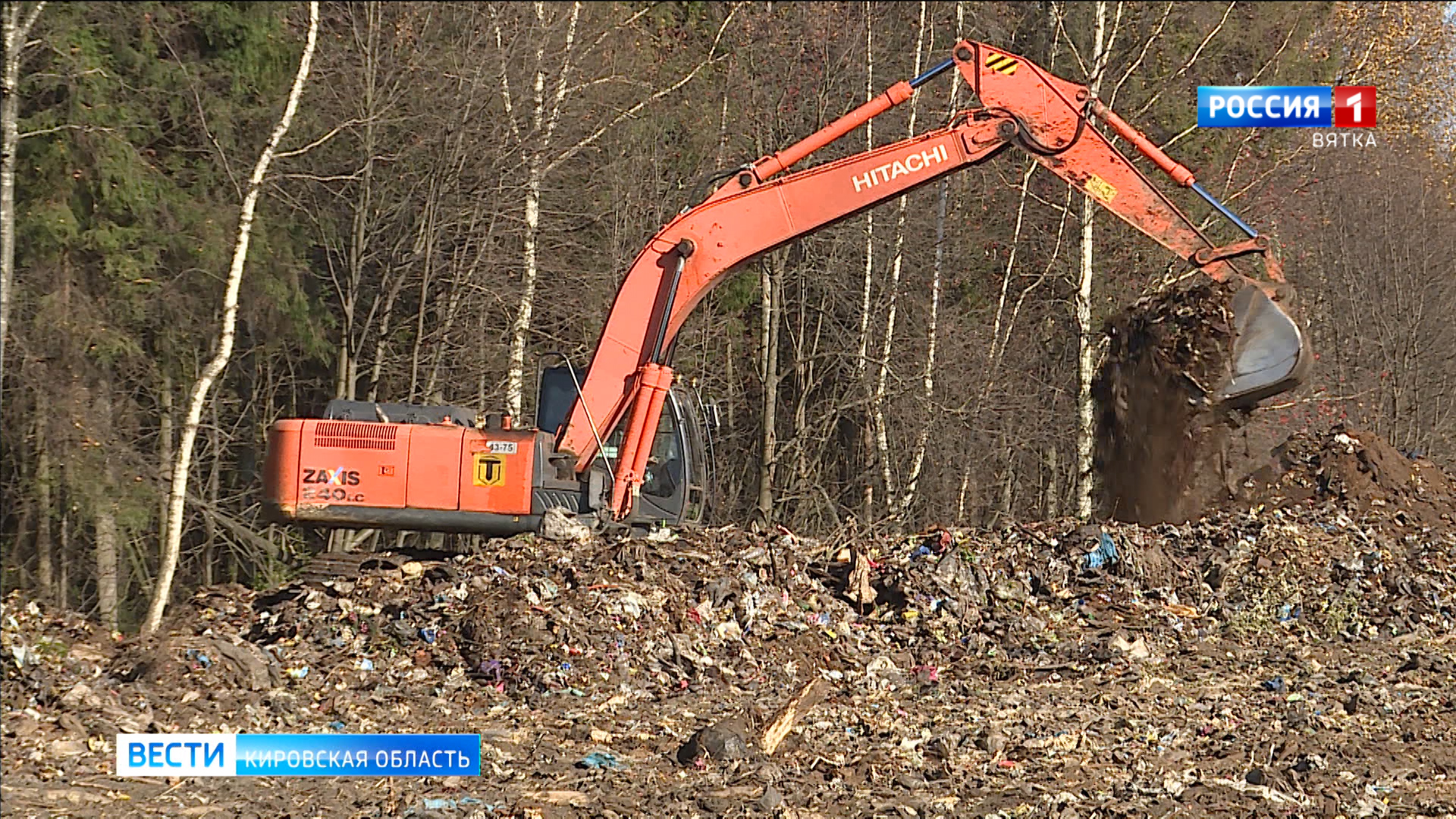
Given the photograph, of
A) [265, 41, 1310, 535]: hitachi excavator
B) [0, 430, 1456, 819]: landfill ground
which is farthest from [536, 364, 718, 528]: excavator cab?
[0, 430, 1456, 819]: landfill ground

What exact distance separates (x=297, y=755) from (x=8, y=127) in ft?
12.1

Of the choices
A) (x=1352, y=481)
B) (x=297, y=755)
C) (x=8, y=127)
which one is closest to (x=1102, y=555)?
(x=1352, y=481)

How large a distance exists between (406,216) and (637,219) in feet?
10.1

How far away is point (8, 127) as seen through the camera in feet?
25.1

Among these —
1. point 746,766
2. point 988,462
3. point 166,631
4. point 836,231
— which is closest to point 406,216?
point 836,231

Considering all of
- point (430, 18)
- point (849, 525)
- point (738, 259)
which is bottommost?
point (849, 525)

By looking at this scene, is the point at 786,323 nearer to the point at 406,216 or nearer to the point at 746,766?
the point at 406,216

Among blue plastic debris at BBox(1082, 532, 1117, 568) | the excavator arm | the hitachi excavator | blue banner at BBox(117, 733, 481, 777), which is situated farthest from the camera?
blue plastic debris at BBox(1082, 532, 1117, 568)

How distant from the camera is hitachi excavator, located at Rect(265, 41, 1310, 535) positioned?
975 cm

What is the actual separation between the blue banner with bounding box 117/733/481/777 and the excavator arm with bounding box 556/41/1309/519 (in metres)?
3.28

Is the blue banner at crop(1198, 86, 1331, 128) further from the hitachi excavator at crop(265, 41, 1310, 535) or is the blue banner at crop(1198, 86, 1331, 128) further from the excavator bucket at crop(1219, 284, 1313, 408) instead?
the hitachi excavator at crop(265, 41, 1310, 535)

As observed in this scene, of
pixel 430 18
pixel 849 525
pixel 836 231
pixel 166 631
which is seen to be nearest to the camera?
pixel 166 631

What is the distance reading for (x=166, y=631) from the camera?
9078 mm

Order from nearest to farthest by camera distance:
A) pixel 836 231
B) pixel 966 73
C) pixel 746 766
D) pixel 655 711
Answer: pixel 746 766
pixel 655 711
pixel 966 73
pixel 836 231
